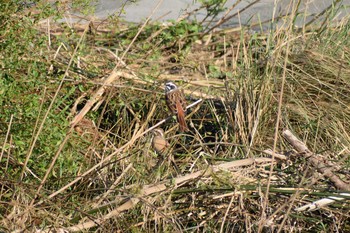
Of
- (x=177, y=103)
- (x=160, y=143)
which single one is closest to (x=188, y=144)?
(x=177, y=103)

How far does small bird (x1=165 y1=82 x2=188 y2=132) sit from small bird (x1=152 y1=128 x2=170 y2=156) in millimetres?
311

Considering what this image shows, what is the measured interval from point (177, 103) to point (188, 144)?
10.3 inches

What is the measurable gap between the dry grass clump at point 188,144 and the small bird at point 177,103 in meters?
0.10

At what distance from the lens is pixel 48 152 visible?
3.88 metres

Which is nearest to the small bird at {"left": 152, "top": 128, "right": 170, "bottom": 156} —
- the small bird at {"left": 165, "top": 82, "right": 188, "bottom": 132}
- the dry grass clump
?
the dry grass clump

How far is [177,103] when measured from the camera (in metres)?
4.61

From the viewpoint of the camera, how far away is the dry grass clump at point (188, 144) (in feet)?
11.3

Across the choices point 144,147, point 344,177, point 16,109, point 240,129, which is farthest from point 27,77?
point 344,177

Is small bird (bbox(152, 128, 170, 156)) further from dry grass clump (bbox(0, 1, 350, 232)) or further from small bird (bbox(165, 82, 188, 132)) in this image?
small bird (bbox(165, 82, 188, 132))

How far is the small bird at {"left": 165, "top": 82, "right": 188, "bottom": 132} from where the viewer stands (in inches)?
180

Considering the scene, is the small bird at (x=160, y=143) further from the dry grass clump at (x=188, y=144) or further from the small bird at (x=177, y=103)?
the small bird at (x=177, y=103)

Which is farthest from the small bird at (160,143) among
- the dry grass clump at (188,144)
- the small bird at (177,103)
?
the small bird at (177,103)

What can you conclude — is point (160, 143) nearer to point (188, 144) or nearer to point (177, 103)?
point (188, 144)

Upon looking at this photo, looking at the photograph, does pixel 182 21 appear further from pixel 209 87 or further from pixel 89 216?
→ pixel 89 216
